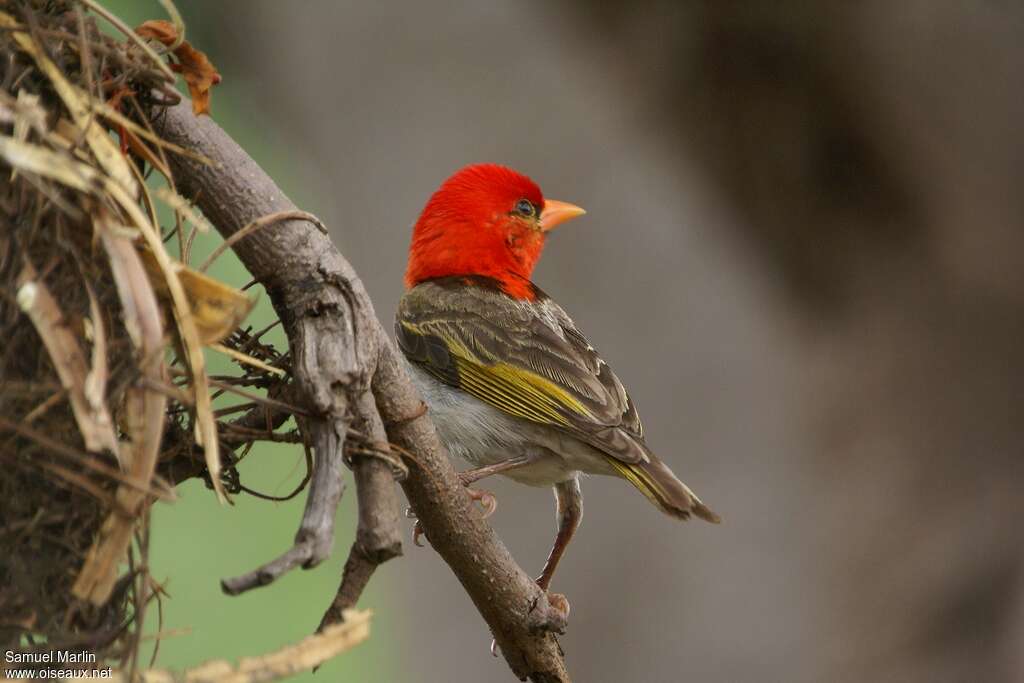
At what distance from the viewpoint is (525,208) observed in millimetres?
4488

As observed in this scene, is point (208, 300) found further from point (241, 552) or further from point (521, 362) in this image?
point (241, 552)

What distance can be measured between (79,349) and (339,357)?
0.40 meters

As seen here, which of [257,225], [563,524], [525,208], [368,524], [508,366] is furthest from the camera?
[525,208]

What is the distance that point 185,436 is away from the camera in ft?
7.28

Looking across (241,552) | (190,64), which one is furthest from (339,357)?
(241,552)

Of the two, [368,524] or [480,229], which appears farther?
[480,229]

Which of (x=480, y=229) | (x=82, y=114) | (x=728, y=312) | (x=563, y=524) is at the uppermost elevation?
(x=82, y=114)

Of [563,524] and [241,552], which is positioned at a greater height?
[563,524]

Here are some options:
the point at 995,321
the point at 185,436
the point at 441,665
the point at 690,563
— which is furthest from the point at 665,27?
the point at 185,436

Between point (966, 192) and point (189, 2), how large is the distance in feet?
13.1

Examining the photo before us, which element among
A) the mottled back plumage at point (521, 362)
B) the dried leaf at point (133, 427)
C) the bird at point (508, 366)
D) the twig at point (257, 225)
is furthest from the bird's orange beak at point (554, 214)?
the dried leaf at point (133, 427)

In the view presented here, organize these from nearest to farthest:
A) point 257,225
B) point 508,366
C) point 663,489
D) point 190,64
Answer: point 257,225, point 190,64, point 663,489, point 508,366

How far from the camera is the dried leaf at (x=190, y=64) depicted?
2305 millimetres

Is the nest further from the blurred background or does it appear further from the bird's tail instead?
the blurred background
